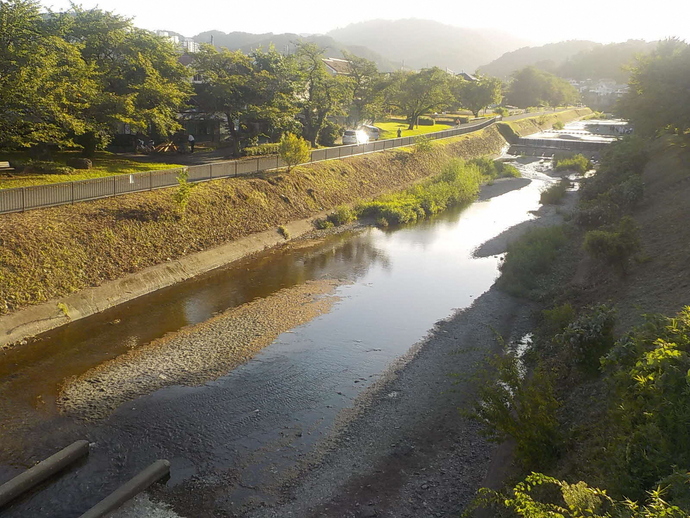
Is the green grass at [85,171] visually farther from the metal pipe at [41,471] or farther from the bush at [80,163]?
the metal pipe at [41,471]

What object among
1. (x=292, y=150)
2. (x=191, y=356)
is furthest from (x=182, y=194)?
(x=191, y=356)

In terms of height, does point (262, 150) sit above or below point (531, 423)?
above

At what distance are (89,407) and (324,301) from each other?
948 centimetres

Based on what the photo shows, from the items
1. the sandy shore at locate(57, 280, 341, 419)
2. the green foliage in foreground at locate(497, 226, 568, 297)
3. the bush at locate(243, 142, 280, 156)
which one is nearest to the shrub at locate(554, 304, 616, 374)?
the green foliage in foreground at locate(497, 226, 568, 297)

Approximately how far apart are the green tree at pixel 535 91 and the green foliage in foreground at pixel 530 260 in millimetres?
104080

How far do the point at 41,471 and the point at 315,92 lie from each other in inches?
1347

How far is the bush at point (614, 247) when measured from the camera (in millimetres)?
17422

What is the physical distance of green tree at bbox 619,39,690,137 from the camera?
29.7 metres

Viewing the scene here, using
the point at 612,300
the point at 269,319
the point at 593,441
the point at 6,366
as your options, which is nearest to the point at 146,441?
the point at 6,366

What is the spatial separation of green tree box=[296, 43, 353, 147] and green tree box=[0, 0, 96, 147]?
16.9 meters

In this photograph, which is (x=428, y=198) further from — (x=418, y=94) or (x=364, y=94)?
(x=418, y=94)

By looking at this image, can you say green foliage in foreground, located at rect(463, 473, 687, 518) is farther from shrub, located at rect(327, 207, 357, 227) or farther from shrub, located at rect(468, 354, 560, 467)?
shrub, located at rect(327, 207, 357, 227)

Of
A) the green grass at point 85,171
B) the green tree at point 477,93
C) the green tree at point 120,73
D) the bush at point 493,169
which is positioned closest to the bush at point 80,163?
the green grass at point 85,171

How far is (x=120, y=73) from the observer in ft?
92.9
